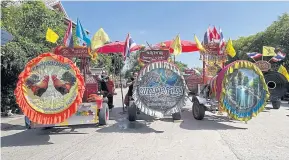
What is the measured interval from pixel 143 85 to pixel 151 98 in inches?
18.2

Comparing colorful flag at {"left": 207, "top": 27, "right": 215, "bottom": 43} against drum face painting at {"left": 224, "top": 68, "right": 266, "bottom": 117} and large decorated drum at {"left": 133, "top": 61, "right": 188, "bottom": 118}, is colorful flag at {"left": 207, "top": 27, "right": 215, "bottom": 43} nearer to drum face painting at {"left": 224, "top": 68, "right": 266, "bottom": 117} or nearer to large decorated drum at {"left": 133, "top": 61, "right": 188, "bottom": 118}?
drum face painting at {"left": 224, "top": 68, "right": 266, "bottom": 117}

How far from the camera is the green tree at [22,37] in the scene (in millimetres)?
10773

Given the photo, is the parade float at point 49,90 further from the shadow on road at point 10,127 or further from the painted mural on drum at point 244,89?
the painted mural on drum at point 244,89

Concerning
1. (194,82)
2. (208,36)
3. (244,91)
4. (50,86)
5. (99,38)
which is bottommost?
(244,91)

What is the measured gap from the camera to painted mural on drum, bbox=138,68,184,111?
27.1 ft

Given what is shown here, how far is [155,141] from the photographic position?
6.81 metres

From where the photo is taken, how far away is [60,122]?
711cm

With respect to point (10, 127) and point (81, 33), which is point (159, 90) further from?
point (10, 127)

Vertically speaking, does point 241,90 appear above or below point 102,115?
above

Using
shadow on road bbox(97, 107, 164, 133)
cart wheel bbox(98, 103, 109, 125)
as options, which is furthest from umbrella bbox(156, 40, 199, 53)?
cart wheel bbox(98, 103, 109, 125)

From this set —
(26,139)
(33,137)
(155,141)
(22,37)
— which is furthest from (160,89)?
(22,37)

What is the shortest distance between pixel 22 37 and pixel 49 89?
20.6 feet

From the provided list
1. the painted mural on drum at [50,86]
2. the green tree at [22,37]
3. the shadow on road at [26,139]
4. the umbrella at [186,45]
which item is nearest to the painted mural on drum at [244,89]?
the umbrella at [186,45]

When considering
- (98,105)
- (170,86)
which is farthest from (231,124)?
(98,105)
